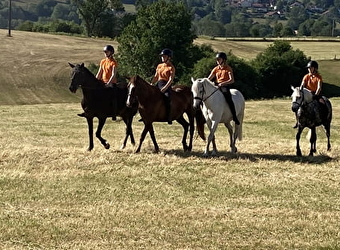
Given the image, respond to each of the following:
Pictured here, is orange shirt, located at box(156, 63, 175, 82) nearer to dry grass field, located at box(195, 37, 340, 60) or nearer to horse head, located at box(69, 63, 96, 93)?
horse head, located at box(69, 63, 96, 93)

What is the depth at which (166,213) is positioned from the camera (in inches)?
449

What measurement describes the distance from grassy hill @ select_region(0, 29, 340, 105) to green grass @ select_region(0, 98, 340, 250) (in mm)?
38702

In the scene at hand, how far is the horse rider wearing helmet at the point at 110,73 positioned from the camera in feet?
56.1

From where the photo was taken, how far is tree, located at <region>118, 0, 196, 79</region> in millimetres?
67375

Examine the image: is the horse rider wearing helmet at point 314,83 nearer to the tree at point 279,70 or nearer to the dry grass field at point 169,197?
the dry grass field at point 169,197

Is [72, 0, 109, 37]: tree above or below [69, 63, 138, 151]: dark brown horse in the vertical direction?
below

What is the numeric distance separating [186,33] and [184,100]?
53.0 m

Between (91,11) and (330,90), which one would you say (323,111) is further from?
(91,11)

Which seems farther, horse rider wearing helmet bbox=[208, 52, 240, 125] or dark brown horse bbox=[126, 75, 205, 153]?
horse rider wearing helmet bbox=[208, 52, 240, 125]

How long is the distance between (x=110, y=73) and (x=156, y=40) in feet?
165

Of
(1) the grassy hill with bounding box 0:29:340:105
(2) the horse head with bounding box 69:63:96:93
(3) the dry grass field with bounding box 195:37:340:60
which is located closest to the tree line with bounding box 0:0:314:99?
(1) the grassy hill with bounding box 0:29:340:105

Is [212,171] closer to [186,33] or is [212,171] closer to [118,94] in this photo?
[118,94]

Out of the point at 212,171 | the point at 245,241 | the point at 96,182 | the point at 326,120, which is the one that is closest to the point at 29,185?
the point at 96,182

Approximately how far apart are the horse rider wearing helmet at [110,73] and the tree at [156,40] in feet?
156
